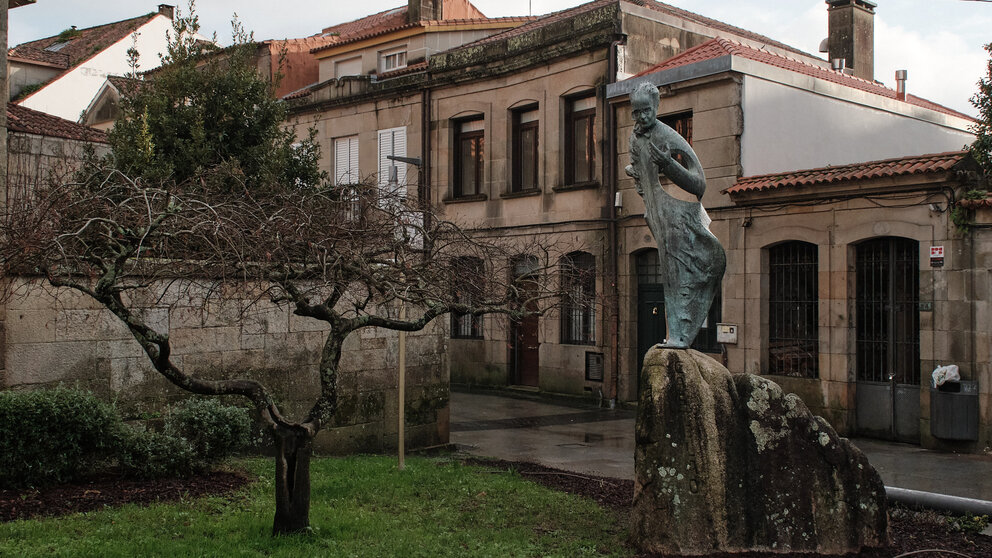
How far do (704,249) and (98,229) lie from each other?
505 centimetres

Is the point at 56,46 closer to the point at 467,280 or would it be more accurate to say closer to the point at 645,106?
the point at 467,280

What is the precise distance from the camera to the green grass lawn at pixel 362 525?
688 cm

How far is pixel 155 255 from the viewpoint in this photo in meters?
7.69

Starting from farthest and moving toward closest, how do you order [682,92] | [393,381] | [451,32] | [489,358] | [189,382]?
[451,32] < [489,358] < [682,92] < [393,381] < [189,382]

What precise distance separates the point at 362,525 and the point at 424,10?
71.1 ft

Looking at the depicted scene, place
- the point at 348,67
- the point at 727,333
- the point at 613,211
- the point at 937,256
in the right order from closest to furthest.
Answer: the point at 937,256 → the point at 727,333 → the point at 613,211 → the point at 348,67

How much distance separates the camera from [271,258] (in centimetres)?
654

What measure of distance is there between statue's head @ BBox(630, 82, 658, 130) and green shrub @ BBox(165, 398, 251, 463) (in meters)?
5.22

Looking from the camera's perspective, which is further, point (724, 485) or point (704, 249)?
point (704, 249)

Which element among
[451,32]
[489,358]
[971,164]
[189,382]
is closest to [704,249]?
[189,382]

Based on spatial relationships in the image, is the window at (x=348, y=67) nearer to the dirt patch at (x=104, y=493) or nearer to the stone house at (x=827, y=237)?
the stone house at (x=827, y=237)

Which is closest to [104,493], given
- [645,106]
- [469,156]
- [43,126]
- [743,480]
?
[743,480]

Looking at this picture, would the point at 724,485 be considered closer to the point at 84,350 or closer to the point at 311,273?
the point at 311,273

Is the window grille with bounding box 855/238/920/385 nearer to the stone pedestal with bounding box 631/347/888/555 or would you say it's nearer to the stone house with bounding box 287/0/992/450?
the stone house with bounding box 287/0/992/450
